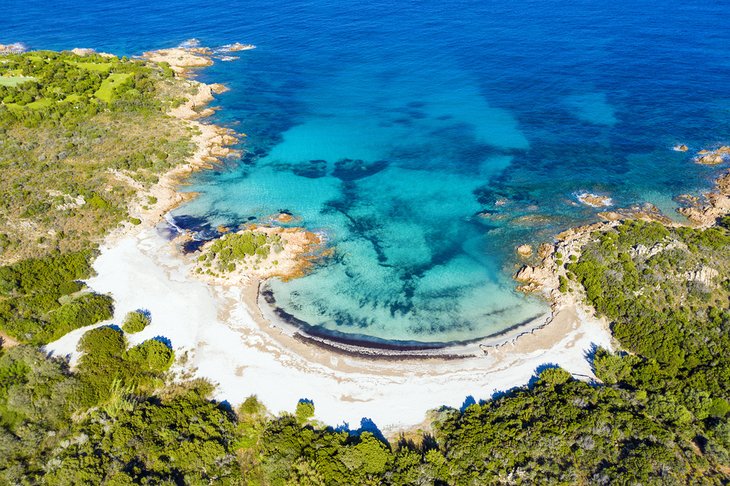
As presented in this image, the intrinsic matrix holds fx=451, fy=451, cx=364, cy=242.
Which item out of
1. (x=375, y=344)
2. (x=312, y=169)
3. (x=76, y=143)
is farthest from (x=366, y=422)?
(x=76, y=143)

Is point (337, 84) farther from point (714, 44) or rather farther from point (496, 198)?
point (714, 44)

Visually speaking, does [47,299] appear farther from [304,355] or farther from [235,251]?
[304,355]

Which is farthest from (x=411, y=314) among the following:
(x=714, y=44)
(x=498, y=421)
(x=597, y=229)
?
(x=714, y=44)

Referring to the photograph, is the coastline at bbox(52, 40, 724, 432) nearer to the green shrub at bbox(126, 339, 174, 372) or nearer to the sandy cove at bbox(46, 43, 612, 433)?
the sandy cove at bbox(46, 43, 612, 433)

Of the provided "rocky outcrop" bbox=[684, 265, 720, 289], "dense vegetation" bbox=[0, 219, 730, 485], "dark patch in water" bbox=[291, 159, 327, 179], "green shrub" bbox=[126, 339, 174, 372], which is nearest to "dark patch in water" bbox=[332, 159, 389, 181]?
"dark patch in water" bbox=[291, 159, 327, 179]

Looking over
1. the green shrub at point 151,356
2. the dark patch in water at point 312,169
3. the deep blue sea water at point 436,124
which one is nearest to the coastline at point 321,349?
the green shrub at point 151,356

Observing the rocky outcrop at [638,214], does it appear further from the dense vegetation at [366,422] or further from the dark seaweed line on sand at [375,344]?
the dark seaweed line on sand at [375,344]
